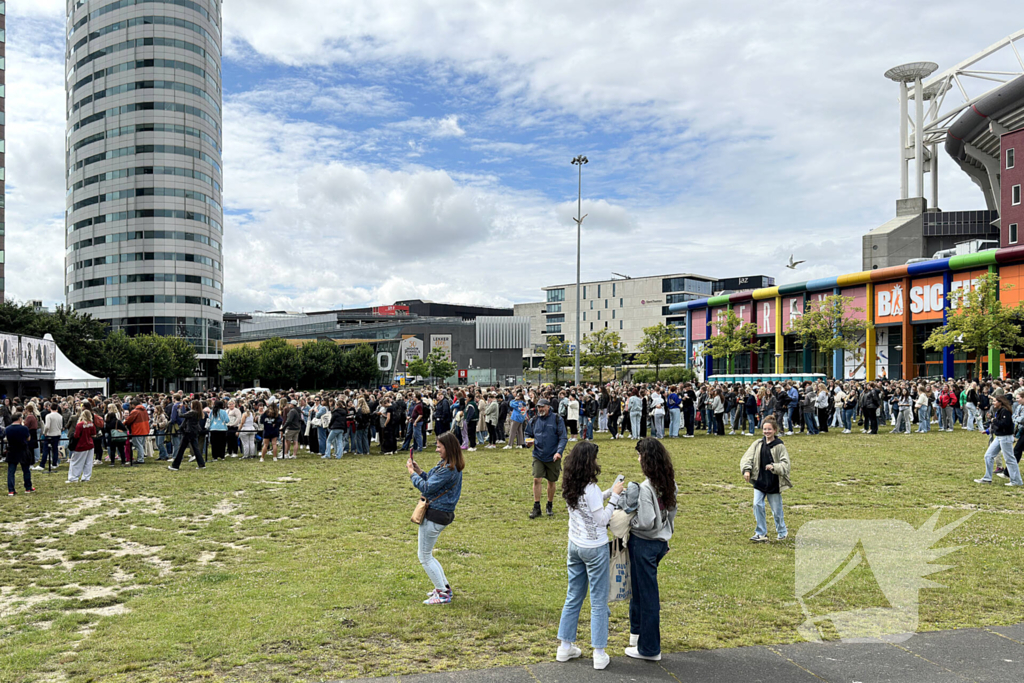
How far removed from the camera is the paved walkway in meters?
5.23

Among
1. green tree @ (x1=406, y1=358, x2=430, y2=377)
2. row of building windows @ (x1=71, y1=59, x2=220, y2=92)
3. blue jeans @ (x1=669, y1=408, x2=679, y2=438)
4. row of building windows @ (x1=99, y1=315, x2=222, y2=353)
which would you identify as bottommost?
blue jeans @ (x1=669, y1=408, x2=679, y2=438)

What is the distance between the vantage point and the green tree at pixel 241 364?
82875mm

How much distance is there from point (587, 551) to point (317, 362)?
270 ft

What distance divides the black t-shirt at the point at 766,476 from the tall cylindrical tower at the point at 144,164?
86480 mm

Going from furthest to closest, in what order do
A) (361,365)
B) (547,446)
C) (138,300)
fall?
(361,365) < (138,300) < (547,446)

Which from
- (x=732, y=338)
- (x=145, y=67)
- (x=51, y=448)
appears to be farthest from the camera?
(x=145, y=67)

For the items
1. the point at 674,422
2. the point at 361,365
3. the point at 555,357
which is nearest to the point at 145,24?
the point at 361,365

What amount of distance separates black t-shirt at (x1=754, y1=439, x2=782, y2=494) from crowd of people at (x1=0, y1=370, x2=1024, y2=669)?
13mm

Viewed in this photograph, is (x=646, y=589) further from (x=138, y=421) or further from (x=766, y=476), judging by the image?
(x=138, y=421)

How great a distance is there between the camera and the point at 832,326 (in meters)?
54.7

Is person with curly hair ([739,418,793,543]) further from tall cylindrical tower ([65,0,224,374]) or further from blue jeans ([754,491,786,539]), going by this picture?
tall cylindrical tower ([65,0,224,374])

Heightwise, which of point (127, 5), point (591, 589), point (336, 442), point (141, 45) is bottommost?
point (336, 442)

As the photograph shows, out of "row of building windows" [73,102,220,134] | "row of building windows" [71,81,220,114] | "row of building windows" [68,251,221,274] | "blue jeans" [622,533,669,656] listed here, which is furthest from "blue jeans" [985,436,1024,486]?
"row of building windows" [71,81,220,114]

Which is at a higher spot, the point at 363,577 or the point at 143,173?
the point at 143,173
